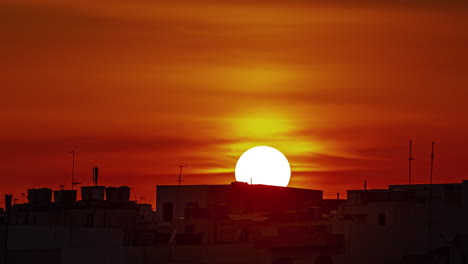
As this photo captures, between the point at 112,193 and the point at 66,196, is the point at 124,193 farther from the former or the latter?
the point at 66,196

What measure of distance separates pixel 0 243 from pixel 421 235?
77.3 feet

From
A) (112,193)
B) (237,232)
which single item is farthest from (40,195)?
(237,232)

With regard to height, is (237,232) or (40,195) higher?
(40,195)

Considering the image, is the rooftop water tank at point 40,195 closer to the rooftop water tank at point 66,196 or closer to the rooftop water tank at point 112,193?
the rooftop water tank at point 66,196

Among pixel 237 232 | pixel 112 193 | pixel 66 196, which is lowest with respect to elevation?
pixel 237 232

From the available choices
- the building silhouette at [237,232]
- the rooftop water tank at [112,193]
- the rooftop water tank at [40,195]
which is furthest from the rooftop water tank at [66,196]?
the rooftop water tank at [112,193]

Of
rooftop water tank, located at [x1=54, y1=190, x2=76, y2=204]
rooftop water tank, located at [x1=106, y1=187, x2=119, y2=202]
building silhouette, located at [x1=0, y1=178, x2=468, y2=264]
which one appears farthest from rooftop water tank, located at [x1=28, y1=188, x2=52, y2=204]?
rooftop water tank, located at [x1=106, y1=187, x2=119, y2=202]

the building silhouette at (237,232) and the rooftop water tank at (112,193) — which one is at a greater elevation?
the rooftop water tank at (112,193)

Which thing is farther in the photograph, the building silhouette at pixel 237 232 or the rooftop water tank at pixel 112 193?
the rooftop water tank at pixel 112 193

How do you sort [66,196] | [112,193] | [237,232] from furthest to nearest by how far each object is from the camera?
[112,193], [66,196], [237,232]

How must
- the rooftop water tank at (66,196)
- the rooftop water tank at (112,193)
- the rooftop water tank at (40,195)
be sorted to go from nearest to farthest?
the rooftop water tank at (66,196)
the rooftop water tank at (112,193)
the rooftop water tank at (40,195)

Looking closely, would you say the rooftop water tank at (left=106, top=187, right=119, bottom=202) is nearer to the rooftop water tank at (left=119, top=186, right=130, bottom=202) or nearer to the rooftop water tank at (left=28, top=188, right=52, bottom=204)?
the rooftop water tank at (left=119, top=186, right=130, bottom=202)

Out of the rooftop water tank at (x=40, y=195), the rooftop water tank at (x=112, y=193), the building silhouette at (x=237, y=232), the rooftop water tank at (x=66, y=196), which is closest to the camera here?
the building silhouette at (x=237, y=232)

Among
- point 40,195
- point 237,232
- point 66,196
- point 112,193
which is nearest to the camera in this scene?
point 237,232
